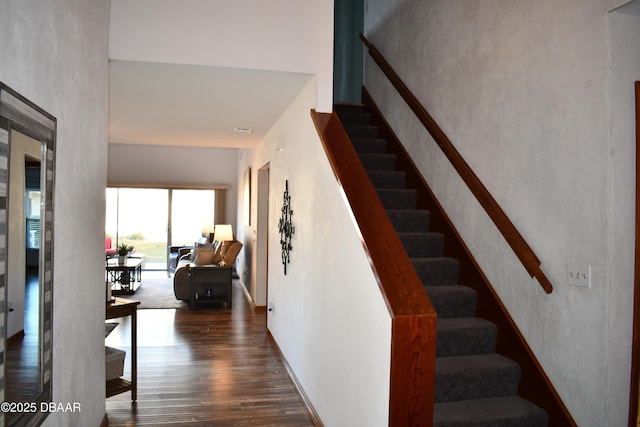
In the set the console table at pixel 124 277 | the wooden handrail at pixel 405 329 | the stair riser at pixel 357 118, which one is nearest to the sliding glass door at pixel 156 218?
the console table at pixel 124 277

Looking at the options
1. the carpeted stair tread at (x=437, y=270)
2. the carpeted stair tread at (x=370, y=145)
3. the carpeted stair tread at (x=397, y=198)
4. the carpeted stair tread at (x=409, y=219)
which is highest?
the carpeted stair tread at (x=370, y=145)

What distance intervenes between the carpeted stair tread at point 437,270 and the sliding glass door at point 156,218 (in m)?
7.99

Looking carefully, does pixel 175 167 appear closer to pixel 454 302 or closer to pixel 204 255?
pixel 204 255

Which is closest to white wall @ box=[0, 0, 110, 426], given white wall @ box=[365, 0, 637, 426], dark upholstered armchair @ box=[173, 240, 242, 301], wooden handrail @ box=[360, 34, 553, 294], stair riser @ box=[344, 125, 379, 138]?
wooden handrail @ box=[360, 34, 553, 294]

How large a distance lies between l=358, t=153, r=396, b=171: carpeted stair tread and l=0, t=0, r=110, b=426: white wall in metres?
2.46

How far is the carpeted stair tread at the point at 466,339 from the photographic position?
3.09 metres

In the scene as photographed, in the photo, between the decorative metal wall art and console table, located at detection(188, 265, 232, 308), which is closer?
the decorative metal wall art

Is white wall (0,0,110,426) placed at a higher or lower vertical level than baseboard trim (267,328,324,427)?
higher

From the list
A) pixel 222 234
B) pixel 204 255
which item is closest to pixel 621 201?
pixel 204 255

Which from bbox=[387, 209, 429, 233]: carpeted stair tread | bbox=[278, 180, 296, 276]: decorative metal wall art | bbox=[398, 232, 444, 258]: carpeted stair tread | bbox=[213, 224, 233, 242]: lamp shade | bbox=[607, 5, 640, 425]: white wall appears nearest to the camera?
bbox=[607, 5, 640, 425]: white wall

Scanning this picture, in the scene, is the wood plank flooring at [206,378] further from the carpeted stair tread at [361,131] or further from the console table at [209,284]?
the carpeted stair tread at [361,131]

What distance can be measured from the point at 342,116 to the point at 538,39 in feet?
9.46

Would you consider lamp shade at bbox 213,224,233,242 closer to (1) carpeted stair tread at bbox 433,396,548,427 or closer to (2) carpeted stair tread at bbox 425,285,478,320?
(2) carpeted stair tread at bbox 425,285,478,320

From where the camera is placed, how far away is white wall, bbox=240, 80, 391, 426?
92.6 inches
